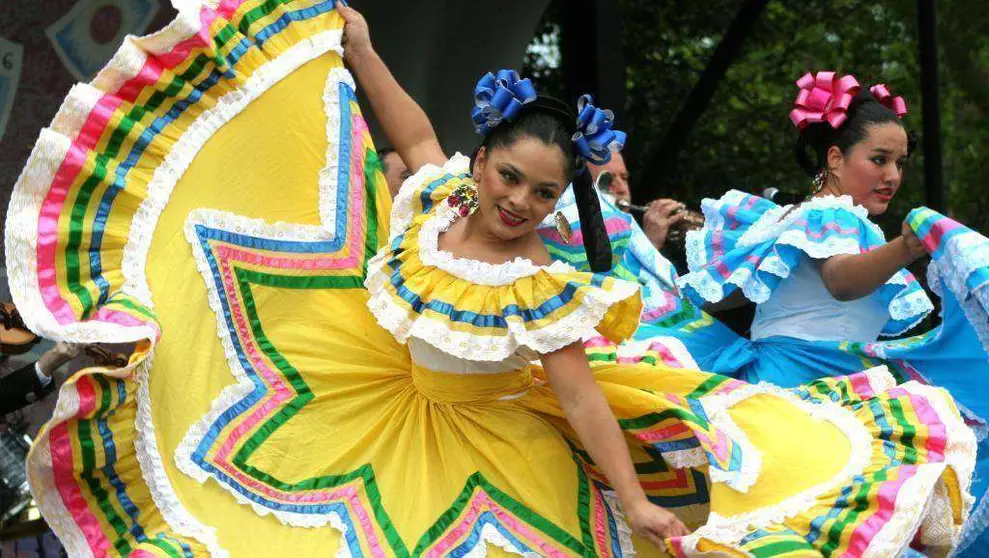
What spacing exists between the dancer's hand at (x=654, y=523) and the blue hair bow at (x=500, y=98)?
935mm

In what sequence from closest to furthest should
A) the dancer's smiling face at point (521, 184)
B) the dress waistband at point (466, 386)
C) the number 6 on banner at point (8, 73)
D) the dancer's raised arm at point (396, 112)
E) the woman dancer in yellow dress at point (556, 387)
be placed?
the woman dancer in yellow dress at point (556, 387) → the dancer's smiling face at point (521, 184) → the dress waistband at point (466, 386) → the dancer's raised arm at point (396, 112) → the number 6 on banner at point (8, 73)

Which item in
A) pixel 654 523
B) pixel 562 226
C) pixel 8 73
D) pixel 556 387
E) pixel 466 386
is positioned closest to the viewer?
pixel 654 523

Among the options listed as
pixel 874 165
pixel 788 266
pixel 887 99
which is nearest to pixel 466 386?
pixel 788 266

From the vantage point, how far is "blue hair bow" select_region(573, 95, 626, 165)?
3422mm

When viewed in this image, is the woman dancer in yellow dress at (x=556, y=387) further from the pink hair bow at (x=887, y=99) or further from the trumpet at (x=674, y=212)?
the trumpet at (x=674, y=212)

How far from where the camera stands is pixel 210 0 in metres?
3.69

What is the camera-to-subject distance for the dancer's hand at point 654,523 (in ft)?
10.4

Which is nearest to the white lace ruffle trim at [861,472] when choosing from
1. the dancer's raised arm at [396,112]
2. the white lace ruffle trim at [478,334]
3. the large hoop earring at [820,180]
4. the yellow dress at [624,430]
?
the yellow dress at [624,430]

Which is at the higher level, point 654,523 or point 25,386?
point 25,386

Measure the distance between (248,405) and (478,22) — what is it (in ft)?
13.6

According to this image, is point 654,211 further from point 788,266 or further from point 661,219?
point 788,266

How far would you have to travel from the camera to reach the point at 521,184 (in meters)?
3.41

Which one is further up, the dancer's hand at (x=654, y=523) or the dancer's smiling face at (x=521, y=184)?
the dancer's smiling face at (x=521, y=184)

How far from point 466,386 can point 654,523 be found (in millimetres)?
582
